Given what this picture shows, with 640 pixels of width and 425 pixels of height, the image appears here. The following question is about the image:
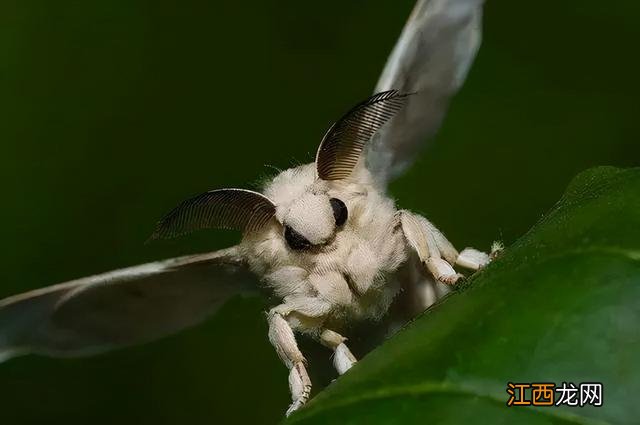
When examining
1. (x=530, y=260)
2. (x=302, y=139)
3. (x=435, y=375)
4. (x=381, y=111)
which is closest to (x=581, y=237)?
(x=530, y=260)

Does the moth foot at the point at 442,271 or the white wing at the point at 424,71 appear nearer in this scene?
the moth foot at the point at 442,271

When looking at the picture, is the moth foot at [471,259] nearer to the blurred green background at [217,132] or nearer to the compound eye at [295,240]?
the compound eye at [295,240]

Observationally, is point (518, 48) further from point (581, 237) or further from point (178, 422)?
point (581, 237)

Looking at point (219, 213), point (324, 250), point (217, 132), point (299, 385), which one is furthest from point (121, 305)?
point (217, 132)

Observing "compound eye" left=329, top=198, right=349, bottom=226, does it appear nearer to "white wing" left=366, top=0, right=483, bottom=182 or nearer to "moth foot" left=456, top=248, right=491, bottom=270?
"moth foot" left=456, top=248, right=491, bottom=270

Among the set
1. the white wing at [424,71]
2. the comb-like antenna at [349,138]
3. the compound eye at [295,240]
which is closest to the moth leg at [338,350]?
the compound eye at [295,240]

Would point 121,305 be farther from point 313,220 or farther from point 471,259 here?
point 471,259

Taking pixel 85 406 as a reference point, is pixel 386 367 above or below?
above
